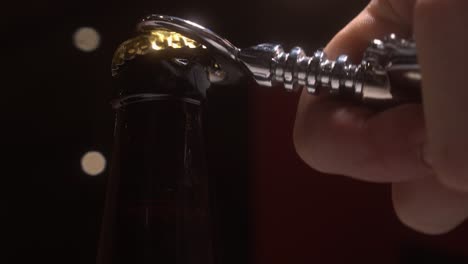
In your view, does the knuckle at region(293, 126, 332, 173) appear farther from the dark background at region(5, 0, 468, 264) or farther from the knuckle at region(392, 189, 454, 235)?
the dark background at region(5, 0, 468, 264)

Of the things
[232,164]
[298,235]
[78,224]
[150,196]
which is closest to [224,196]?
[232,164]

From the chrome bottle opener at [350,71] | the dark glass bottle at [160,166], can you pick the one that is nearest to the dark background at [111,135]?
the dark glass bottle at [160,166]

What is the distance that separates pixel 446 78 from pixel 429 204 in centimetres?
11

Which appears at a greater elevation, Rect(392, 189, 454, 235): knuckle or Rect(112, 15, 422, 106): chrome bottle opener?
Rect(112, 15, 422, 106): chrome bottle opener

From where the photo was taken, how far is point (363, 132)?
24cm

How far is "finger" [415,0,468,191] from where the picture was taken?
19cm

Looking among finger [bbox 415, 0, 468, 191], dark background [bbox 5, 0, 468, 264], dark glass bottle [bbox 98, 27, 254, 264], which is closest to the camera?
finger [bbox 415, 0, 468, 191]

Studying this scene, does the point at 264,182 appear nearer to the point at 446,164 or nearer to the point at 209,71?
the point at 209,71

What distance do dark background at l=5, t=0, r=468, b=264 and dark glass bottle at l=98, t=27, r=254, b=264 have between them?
78 centimetres

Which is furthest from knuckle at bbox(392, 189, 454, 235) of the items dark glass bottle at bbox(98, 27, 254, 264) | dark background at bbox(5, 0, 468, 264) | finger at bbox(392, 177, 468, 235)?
dark background at bbox(5, 0, 468, 264)

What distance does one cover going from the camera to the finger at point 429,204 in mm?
277

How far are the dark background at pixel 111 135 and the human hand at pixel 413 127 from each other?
86 centimetres

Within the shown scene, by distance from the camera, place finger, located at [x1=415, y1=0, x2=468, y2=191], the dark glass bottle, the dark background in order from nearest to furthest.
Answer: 1. finger, located at [x1=415, y1=0, x2=468, y2=191]
2. the dark glass bottle
3. the dark background

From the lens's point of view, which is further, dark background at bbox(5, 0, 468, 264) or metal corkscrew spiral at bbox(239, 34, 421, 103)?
dark background at bbox(5, 0, 468, 264)
